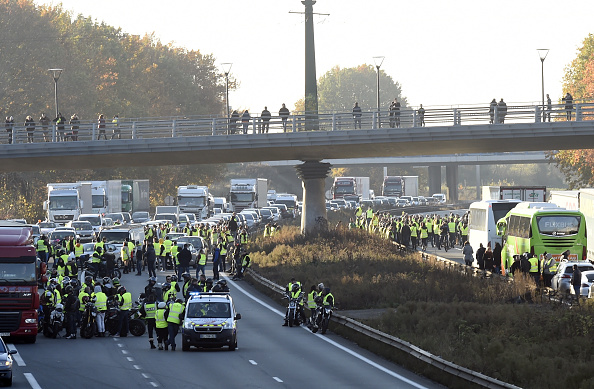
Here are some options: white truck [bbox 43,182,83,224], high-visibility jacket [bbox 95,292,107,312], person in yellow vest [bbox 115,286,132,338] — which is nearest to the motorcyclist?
person in yellow vest [bbox 115,286,132,338]

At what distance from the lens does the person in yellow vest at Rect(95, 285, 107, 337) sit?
3075cm

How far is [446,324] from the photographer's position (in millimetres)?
29266

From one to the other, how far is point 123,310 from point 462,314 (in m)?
9.72

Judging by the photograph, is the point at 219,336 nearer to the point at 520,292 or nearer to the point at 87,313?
the point at 87,313

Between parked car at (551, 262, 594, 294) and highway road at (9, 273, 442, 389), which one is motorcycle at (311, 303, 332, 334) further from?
parked car at (551, 262, 594, 294)

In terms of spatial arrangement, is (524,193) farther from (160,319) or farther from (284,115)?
(160,319)

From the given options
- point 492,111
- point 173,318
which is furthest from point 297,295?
point 492,111

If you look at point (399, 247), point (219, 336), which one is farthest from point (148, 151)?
point (219, 336)

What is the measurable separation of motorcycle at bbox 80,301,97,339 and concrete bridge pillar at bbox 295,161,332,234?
1177 inches

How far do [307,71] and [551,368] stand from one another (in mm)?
38826

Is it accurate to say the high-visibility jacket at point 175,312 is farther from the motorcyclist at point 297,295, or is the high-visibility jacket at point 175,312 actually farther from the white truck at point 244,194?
the white truck at point 244,194

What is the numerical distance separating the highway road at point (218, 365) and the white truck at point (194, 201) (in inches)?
2026

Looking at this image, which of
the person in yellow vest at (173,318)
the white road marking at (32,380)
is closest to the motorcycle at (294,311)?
the person in yellow vest at (173,318)

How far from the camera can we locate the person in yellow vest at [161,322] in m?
28.1
